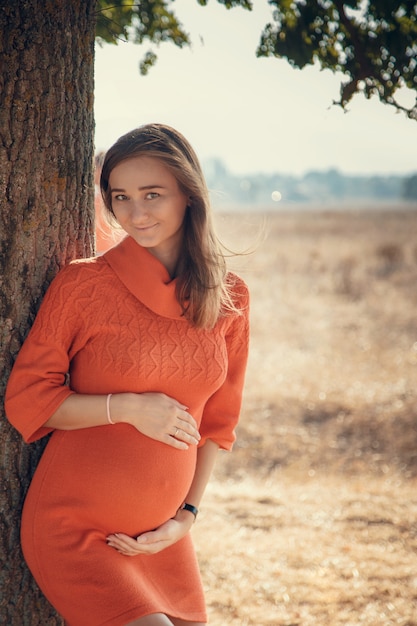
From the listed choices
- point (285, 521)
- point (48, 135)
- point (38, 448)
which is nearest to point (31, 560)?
point (38, 448)

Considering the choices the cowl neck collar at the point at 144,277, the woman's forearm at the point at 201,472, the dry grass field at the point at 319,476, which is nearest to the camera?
the cowl neck collar at the point at 144,277

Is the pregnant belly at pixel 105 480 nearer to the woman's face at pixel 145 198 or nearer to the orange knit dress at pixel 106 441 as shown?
the orange knit dress at pixel 106 441

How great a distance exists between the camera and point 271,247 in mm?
29203

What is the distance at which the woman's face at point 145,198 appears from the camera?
2.22 metres

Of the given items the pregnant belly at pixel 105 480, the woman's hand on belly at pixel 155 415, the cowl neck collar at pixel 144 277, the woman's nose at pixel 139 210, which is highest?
the woman's nose at pixel 139 210

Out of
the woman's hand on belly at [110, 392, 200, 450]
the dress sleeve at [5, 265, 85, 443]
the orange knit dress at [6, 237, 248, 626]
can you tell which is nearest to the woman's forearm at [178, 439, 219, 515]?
the orange knit dress at [6, 237, 248, 626]

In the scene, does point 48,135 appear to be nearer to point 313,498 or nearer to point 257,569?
point 257,569

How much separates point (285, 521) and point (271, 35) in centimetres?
311

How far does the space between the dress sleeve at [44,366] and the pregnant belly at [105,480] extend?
0.41ft

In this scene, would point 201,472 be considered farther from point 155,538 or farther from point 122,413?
point 122,413

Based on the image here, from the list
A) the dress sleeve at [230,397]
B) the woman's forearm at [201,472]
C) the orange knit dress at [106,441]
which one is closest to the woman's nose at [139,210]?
the orange knit dress at [106,441]

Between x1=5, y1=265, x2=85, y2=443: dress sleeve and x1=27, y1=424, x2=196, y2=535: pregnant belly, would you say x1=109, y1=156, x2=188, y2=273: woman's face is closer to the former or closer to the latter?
x1=5, y1=265, x2=85, y2=443: dress sleeve

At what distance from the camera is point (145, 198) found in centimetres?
226

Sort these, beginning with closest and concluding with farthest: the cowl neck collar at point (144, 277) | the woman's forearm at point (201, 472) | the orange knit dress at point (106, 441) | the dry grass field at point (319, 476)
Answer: the orange knit dress at point (106, 441)
the cowl neck collar at point (144, 277)
the woman's forearm at point (201, 472)
the dry grass field at point (319, 476)
